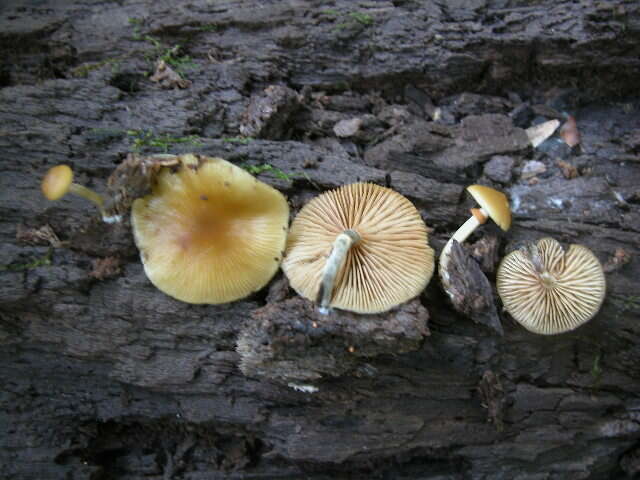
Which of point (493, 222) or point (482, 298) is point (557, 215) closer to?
point (493, 222)

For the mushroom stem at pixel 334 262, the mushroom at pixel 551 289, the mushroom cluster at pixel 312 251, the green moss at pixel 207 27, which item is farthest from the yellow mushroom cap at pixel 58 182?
the mushroom at pixel 551 289

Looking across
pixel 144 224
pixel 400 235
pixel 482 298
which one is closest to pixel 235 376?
pixel 144 224

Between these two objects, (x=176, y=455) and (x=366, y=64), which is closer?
(x=176, y=455)

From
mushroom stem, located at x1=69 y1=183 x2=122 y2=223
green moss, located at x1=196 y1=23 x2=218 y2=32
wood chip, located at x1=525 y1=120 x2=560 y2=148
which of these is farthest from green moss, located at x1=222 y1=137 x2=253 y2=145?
wood chip, located at x1=525 y1=120 x2=560 y2=148

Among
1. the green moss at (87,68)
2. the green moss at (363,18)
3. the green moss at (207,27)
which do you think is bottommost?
the green moss at (87,68)

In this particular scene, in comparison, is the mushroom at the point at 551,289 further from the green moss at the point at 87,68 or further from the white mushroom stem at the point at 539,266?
the green moss at the point at 87,68

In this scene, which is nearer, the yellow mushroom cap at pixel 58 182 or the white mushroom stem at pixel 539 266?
the yellow mushroom cap at pixel 58 182

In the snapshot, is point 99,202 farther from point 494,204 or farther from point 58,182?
point 494,204
